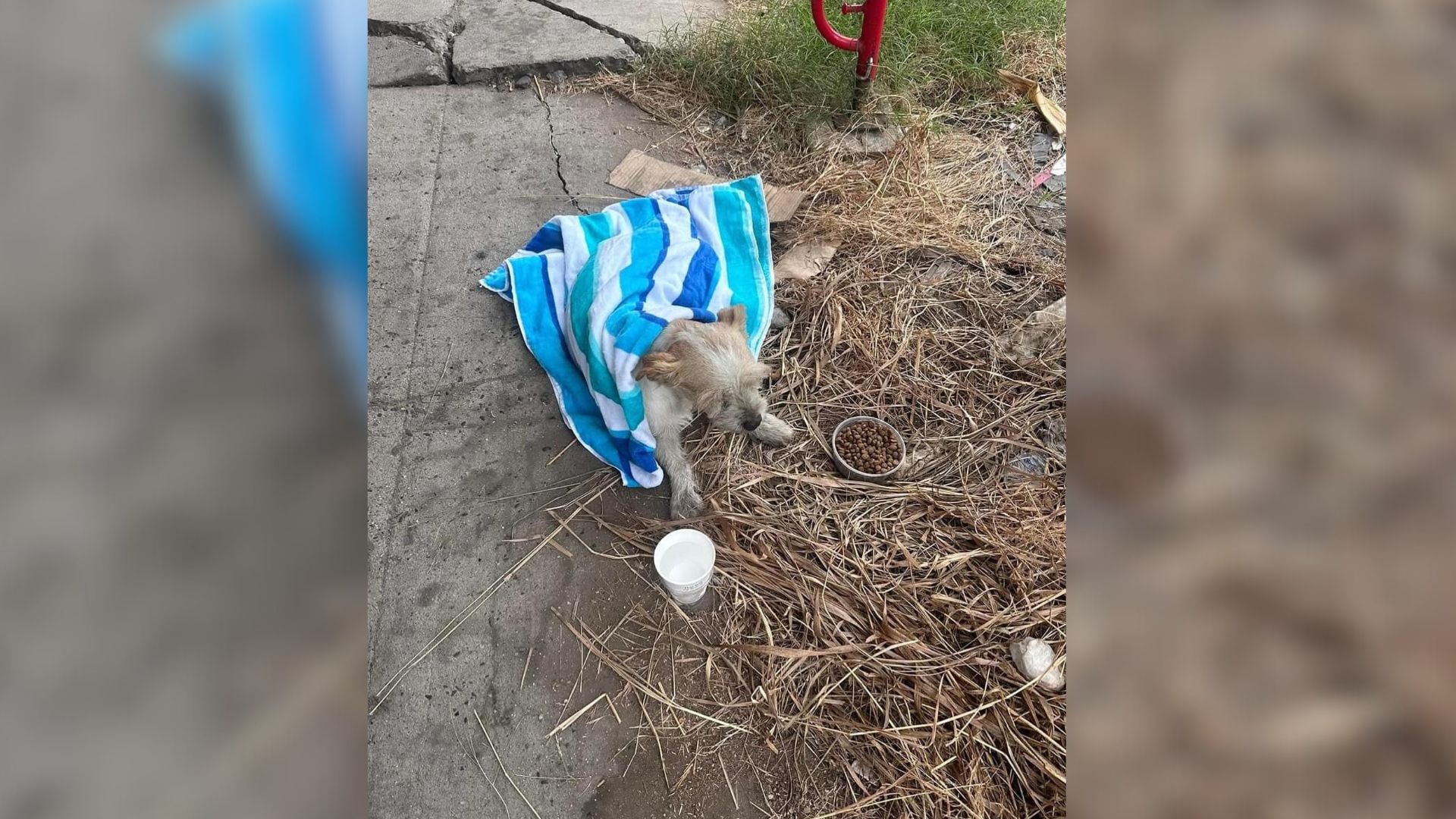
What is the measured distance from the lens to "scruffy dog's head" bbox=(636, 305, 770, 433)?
3131 millimetres

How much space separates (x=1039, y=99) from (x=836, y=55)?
4.17ft

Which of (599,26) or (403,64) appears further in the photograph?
(599,26)

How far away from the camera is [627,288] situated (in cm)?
344

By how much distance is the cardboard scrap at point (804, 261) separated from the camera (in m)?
3.99

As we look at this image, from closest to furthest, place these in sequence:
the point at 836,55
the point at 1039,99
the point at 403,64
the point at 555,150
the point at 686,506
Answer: the point at 686,506, the point at 555,150, the point at 1039,99, the point at 836,55, the point at 403,64

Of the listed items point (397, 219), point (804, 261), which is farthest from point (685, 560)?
point (397, 219)

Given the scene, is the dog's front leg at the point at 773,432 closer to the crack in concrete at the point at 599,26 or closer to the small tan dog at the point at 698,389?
the small tan dog at the point at 698,389
